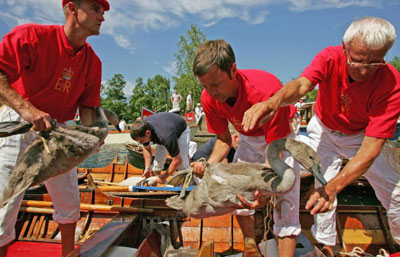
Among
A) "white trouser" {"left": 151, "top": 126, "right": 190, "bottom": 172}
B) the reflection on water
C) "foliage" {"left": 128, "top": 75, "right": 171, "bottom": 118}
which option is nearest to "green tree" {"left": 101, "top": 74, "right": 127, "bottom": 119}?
"foliage" {"left": 128, "top": 75, "right": 171, "bottom": 118}

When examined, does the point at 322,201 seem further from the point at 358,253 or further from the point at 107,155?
the point at 107,155

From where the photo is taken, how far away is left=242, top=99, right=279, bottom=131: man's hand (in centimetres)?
176

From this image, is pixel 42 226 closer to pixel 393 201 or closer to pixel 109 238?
pixel 109 238

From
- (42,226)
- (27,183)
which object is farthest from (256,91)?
(42,226)

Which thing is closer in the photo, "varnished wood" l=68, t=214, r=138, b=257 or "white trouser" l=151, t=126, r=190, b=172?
"varnished wood" l=68, t=214, r=138, b=257

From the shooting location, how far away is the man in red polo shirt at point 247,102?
229 centimetres

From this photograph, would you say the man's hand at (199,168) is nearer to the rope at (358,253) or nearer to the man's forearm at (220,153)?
the man's forearm at (220,153)

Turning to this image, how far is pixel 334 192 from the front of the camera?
2.11 meters

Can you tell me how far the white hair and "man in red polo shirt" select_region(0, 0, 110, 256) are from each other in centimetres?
238

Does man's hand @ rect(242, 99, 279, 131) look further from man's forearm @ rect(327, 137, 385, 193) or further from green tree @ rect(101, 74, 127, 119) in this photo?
green tree @ rect(101, 74, 127, 119)

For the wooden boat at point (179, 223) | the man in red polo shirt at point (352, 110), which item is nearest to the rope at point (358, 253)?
the wooden boat at point (179, 223)

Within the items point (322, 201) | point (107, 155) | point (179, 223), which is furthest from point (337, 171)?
point (107, 155)

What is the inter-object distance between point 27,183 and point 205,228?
2.70 m

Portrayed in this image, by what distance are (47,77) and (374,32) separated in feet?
9.89
